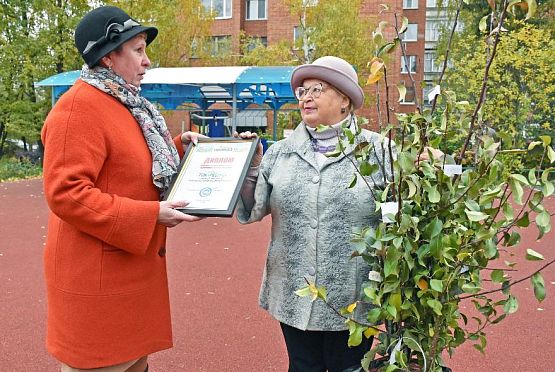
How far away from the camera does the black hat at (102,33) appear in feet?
7.44

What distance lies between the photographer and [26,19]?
69.1ft

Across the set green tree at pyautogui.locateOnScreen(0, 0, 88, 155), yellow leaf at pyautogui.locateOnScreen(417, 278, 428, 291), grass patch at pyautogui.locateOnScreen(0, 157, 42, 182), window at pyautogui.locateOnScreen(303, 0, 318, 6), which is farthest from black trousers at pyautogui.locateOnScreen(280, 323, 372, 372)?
window at pyautogui.locateOnScreen(303, 0, 318, 6)

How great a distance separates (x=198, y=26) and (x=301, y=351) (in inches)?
861

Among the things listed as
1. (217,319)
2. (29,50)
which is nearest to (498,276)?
(217,319)

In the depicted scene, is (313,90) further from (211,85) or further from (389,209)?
(211,85)

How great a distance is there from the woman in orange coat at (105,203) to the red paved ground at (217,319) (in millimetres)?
1773

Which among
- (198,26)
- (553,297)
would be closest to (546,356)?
(553,297)

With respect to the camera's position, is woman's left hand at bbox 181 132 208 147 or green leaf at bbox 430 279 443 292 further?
woman's left hand at bbox 181 132 208 147

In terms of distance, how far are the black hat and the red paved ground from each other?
8.02 feet

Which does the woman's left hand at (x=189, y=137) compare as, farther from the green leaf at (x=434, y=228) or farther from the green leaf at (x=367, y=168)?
the green leaf at (x=434, y=228)

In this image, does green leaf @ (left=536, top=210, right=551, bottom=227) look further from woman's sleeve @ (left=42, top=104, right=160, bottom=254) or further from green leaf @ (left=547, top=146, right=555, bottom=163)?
woman's sleeve @ (left=42, top=104, right=160, bottom=254)

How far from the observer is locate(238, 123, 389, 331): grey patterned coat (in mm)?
2496

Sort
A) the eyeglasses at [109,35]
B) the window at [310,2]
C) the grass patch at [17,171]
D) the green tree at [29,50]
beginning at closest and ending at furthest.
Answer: the eyeglasses at [109,35] → the grass patch at [17,171] → the green tree at [29,50] → the window at [310,2]

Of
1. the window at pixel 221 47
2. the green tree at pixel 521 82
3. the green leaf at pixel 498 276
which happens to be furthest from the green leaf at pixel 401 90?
the window at pixel 221 47
